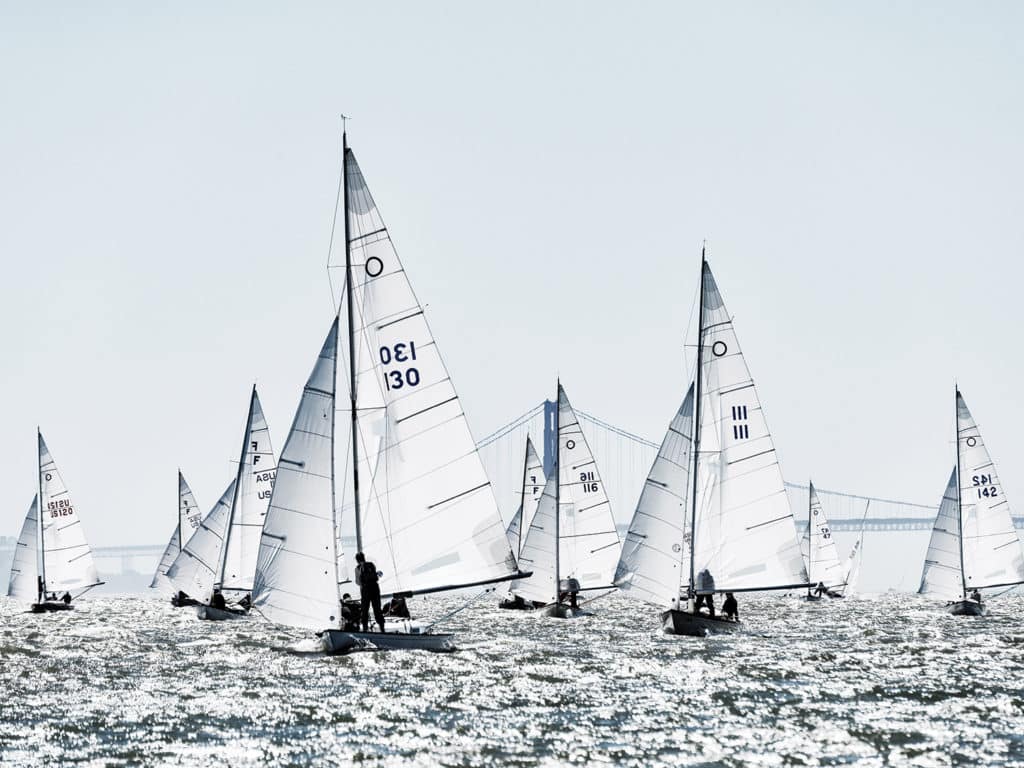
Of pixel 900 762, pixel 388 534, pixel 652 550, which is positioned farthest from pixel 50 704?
pixel 652 550

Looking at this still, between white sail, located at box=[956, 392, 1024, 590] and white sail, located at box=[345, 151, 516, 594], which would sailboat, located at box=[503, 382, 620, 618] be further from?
white sail, located at box=[345, 151, 516, 594]

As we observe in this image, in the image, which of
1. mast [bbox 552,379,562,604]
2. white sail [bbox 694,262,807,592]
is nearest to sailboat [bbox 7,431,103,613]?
mast [bbox 552,379,562,604]

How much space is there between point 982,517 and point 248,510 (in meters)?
20.0

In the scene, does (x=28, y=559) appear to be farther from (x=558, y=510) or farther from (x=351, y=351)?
(x=351, y=351)

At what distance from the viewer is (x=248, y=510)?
3762cm

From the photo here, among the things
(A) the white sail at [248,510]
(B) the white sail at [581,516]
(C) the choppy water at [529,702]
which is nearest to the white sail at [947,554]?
(B) the white sail at [581,516]

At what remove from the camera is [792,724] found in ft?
48.9

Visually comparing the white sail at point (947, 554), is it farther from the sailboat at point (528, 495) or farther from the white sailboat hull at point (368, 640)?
the white sailboat hull at point (368, 640)

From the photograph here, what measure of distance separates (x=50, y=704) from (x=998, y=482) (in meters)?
30.1

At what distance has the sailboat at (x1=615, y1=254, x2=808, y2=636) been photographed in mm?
28250

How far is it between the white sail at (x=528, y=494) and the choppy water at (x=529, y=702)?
17.5 m

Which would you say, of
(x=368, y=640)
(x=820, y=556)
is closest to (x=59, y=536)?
(x=368, y=640)

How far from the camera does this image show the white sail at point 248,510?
36594mm

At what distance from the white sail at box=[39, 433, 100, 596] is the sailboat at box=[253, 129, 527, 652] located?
26372 millimetres
